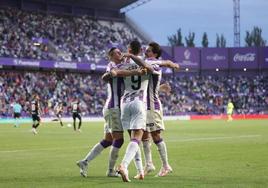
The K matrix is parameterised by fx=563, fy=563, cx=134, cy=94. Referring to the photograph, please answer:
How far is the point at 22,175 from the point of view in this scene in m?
11.7

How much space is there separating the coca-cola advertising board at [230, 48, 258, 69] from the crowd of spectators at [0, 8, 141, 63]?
857 inches

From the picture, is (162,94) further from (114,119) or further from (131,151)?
(131,151)

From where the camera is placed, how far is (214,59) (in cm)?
9269

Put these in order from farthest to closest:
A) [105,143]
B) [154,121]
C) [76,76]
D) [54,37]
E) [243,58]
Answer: [243,58] → [76,76] → [54,37] → [154,121] → [105,143]

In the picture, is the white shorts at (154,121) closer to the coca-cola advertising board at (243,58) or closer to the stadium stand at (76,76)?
the stadium stand at (76,76)

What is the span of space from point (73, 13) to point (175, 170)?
217 feet

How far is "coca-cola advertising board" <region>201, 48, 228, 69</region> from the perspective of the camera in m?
92.3

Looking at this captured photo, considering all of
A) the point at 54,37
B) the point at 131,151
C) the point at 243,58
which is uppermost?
the point at 54,37

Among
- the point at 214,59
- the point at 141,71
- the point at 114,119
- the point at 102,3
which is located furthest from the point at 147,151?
the point at 214,59

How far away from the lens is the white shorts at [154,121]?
11853 millimetres

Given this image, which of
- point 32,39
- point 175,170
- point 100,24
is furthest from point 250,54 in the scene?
point 175,170

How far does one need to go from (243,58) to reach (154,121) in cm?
8238

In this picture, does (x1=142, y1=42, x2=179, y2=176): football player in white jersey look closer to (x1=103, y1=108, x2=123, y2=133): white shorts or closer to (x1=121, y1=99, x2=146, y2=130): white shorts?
(x1=103, y1=108, x2=123, y2=133): white shorts

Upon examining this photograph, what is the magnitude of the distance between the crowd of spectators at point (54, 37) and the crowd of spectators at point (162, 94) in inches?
113
